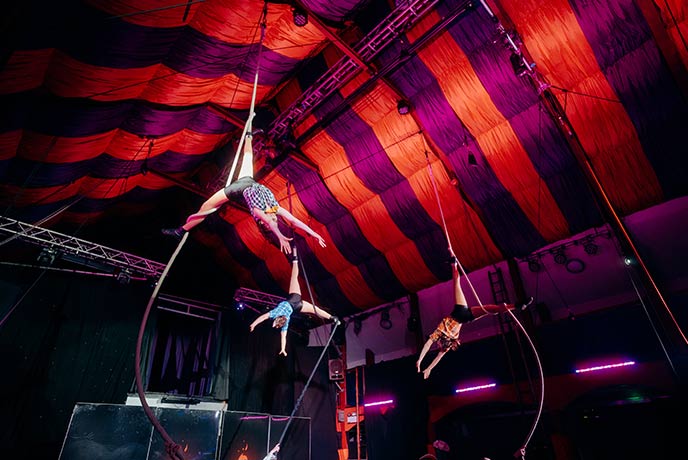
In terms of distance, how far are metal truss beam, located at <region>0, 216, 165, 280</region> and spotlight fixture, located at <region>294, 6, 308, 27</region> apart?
485cm

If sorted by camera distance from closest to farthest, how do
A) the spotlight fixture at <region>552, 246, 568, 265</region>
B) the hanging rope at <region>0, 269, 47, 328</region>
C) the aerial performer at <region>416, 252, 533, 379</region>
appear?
1. the aerial performer at <region>416, 252, 533, 379</region>
2. the hanging rope at <region>0, 269, 47, 328</region>
3. the spotlight fixture at <region>552, 246, 568, 265</region>

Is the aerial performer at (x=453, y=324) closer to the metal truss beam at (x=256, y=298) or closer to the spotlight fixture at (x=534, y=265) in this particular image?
the spotlight fixture at (x=534, y=265)

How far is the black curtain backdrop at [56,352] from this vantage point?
518 centimetres

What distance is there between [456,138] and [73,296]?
729 centimetres

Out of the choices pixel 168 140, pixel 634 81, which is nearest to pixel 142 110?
pixel 168 140

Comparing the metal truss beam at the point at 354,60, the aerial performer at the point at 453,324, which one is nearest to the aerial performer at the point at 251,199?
the aerial performer at the point at 453,324

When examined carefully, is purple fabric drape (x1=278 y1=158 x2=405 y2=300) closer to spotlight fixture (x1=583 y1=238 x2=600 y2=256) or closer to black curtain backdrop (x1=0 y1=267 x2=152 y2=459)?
spotlight fixture (x1=583 y1=238 x2=600 y2=256)

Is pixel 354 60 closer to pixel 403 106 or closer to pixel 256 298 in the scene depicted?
pixel 403 106

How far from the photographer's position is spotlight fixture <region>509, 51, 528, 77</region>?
4605 mm

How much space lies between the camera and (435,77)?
5.83 m

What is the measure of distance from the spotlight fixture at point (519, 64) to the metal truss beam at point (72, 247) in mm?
6731

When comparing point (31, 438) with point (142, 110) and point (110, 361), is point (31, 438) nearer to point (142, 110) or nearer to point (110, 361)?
point (110, 361)

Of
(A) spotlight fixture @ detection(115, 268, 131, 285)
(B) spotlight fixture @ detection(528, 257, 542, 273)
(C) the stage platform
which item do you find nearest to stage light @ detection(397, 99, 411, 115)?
(B) spotlight fixture @ detection(528, 257, 542, 273)

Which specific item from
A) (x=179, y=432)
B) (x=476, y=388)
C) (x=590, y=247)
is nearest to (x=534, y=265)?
(x=590, y=247)
